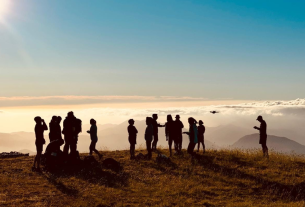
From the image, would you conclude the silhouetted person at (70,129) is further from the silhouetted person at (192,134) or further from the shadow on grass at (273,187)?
the shadow on grass at (273,187)

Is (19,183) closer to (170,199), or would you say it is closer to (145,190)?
(145,190)

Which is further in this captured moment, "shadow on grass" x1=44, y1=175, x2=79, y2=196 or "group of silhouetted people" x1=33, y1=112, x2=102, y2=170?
"group of silhouetted people" x1=33, y1=112, x2=102, y2=170

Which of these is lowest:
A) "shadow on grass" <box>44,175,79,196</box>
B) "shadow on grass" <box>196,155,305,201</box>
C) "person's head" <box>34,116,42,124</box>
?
"shadow on grass" <box>196,155,305,201</box>

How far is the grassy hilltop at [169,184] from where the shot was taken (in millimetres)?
12016

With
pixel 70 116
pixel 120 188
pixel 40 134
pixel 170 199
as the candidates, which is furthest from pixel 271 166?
pixel 40 134

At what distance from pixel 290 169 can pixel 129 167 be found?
9.28 m

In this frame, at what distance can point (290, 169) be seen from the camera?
1645 centimetres

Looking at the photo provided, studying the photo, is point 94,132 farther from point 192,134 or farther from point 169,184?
point 169,184

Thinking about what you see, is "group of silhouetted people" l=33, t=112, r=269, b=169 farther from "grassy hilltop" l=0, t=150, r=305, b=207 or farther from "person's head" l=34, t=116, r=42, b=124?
"grassy hilltop" l=0, t=150, r=305, b=207

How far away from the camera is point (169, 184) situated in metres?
14.2

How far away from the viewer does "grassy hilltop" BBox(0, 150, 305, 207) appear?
12016 mm

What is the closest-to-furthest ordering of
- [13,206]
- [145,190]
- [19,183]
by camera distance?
[13,206] < [145,190] < [19,183]

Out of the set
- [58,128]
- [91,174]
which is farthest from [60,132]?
[91,174]

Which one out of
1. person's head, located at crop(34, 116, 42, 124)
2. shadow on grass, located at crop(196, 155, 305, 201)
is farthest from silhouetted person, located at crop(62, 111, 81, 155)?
shadow on grass, located at crop(196, 155, 305, 201)
